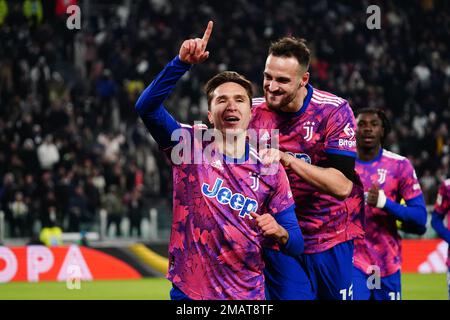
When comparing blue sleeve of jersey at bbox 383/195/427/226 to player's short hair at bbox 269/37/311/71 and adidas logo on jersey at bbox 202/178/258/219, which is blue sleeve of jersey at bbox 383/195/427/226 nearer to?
player's short hair at bbox 269/37/311/71

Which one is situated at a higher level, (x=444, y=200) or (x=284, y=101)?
(x=284, y=101)

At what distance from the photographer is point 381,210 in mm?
9109

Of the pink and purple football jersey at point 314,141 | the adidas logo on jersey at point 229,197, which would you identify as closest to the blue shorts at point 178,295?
the adidas logo on jersey at point 229,197

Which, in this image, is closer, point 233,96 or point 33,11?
point 233,96

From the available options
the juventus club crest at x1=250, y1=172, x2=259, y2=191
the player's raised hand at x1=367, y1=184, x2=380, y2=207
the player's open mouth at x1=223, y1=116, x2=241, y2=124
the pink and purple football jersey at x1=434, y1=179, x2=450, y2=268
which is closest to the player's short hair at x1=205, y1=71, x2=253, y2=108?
the player's open mouth at x1=223, y1=116, x2=241, y2=124

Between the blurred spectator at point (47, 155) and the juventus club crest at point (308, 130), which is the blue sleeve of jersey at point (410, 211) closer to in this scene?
the juventus club crest at point (308, 130)

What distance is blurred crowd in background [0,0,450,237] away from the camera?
67.4ft

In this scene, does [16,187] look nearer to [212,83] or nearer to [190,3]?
[190,3]

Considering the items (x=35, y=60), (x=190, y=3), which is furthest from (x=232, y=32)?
(x=35, y=60)

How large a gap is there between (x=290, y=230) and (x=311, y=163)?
1.24 metres

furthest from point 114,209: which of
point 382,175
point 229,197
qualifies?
point 229,197

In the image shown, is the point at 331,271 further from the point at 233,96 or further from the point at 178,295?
the point at 233,96

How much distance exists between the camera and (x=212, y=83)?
19.8 feet
